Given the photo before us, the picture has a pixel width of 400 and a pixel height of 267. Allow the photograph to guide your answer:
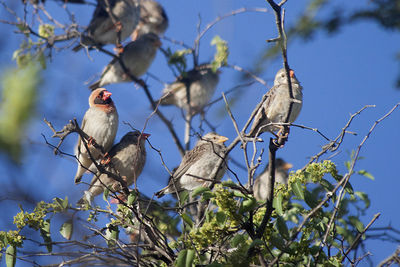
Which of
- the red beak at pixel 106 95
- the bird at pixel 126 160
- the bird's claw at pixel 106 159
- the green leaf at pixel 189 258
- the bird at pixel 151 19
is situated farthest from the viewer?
the bird at pixel 151 19

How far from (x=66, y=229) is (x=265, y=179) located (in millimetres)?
4856

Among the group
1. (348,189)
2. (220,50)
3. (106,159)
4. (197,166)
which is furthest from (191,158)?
(348,189)

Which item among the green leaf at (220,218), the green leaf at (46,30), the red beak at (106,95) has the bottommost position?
the green leaf at (220,218)

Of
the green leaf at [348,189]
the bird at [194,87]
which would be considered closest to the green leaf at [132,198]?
the green leaf at [348,189]

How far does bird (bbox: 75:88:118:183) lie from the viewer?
5.80 metres

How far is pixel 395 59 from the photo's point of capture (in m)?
3.97

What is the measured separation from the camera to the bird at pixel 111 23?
30.1 ft

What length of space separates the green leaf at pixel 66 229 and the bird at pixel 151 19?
8.81 m

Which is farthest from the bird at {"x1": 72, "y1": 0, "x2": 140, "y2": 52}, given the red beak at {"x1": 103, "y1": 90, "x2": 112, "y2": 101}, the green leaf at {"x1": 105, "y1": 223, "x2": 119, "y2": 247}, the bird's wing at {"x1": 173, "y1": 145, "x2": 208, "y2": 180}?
the green leaf at {"x1": 105, "y1": 223, "x2": 119, "y2": 247}

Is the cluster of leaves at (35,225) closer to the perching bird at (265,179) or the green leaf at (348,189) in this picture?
the green leaf at (348,189)

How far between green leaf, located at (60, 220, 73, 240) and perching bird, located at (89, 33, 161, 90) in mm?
5808

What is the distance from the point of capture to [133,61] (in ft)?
32.8

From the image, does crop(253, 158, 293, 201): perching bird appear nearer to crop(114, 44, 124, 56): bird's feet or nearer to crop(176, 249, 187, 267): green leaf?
crop(114, 44, 124, 56): bird's feet

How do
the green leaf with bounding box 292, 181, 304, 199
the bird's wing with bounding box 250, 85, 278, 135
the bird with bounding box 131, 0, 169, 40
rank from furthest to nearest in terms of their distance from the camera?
the bird with bounding box 131, 0, 169, 40 < the bird's wing with bounding box 250, 85, 278, 135 < the green leaf with bounding box 292, 181, 304, 199
